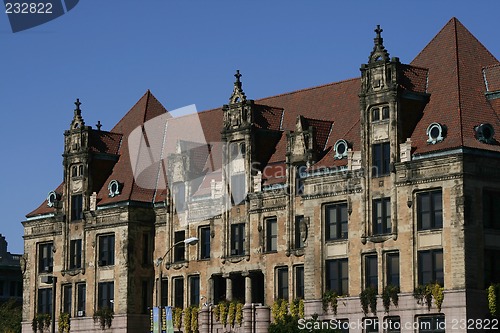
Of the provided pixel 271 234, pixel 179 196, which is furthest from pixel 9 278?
pixel 271 234

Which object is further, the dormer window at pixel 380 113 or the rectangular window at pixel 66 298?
the rectangular window at pixel 66 298

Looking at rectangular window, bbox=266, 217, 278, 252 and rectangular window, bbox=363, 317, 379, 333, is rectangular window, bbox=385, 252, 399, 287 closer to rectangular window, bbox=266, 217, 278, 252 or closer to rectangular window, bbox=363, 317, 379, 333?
rectangular window, bbox=363, 317, 379, 333

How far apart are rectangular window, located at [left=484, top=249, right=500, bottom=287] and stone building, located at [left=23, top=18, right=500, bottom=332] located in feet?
0.27

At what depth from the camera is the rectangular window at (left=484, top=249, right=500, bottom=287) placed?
73.3m

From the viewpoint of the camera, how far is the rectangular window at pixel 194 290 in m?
90.6

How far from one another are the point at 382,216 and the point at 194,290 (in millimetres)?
19246

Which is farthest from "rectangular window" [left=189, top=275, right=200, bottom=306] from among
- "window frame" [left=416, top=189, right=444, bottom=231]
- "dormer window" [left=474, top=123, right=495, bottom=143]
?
"dormer window" [left=474, top=123, right=495, bottom=143]

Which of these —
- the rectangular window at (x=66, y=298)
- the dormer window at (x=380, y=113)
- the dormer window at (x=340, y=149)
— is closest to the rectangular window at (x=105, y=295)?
the rectangular window at (x=66, y=298)

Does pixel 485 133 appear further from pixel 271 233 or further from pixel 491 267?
pixel 271 233

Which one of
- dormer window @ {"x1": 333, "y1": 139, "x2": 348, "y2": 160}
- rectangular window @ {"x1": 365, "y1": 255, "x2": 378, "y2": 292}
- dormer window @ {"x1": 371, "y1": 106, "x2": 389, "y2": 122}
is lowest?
rectangular window @ {"x1": 365, "y1": 255, "x2": 378, "y2": 292}

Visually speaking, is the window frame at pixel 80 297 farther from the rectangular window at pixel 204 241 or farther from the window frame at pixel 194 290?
the rectangular window at pixel 204 241

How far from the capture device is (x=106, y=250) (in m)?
94.6

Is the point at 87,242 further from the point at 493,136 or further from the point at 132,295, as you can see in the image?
the point at 493,136

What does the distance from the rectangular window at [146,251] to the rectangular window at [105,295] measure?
2.93 m
